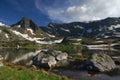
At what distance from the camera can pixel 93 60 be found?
A: 69.2m

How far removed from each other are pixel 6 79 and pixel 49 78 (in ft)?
24.0

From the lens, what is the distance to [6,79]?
3019cm

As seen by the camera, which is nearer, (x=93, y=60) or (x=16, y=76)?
(x=16, y=76)

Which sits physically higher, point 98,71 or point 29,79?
point 29,79

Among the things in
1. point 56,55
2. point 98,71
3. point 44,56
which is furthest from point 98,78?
point 56,55

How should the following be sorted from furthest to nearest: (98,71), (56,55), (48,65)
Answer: (56,55) < (48,65) < (98,71)

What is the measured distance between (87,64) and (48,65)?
13.7 metres

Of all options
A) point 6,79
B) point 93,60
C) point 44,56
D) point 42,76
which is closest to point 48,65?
point 44,56

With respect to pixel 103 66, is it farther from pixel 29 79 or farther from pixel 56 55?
pixel 29 79

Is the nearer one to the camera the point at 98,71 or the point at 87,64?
the point at 98,71

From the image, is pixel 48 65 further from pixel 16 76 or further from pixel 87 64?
pixel 16 76

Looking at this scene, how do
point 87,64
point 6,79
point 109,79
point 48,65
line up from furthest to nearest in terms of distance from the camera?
point 48,65
point 87,64
point 109,79
point 6,79

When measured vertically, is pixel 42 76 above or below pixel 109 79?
above

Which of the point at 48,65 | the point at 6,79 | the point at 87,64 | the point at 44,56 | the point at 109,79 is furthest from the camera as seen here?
the point at 44,56
